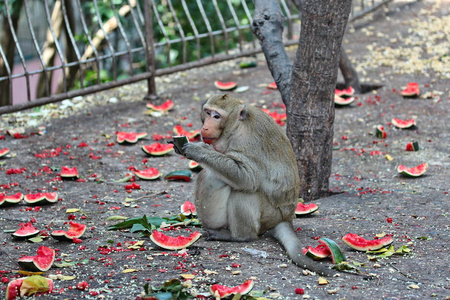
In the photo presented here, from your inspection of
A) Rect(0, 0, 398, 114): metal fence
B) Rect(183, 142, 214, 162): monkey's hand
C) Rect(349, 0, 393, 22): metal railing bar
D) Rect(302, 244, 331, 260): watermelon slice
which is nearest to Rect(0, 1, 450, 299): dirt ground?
Rect(302, 244, 331, 260): watermelon slice

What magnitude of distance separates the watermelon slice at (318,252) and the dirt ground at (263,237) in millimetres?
198

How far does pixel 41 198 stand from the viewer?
6.38 metres

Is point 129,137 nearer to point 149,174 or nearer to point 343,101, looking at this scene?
point 149,174

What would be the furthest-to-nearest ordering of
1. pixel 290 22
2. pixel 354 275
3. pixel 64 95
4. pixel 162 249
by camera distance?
1. pixel 290 22
2. pixel 64 95
3. pixel 162 249
4. pixel 354 275

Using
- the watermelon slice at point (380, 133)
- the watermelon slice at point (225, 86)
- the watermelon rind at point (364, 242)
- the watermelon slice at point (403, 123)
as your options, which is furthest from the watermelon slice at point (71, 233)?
the watermelon slice at point (225, 86)

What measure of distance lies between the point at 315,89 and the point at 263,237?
1726mm

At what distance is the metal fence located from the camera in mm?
10469

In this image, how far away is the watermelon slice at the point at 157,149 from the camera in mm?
8391

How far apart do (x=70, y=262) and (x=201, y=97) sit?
20.1 ft

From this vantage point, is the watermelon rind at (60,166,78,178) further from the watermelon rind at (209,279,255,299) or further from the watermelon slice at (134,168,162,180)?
the watermelon rind at (209,279,255,299)

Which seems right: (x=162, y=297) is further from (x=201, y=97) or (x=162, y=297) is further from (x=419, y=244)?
(x=201, y=97)

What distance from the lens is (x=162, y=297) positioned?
13.1 feet

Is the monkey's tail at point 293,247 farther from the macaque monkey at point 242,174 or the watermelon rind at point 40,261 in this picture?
the watermelon rind at point 40,261

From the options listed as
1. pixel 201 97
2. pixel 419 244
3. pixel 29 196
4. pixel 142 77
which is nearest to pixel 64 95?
pixel 142 77
